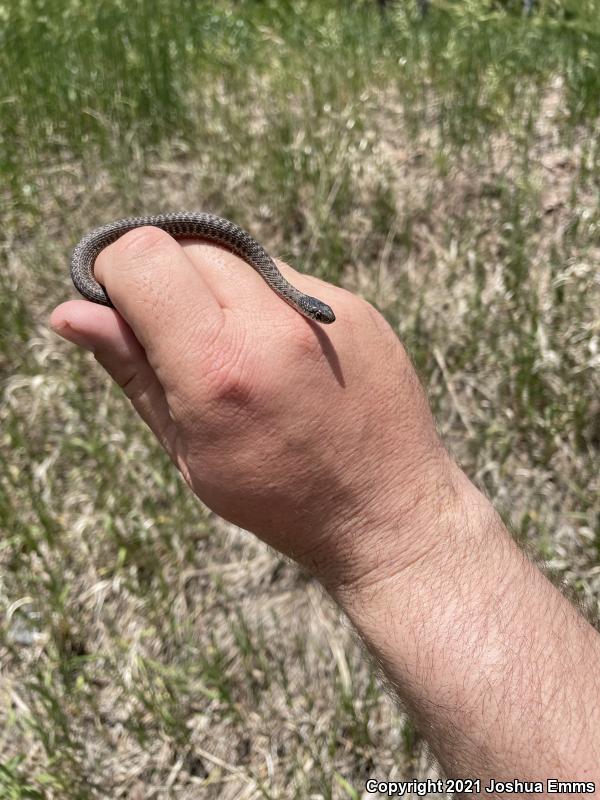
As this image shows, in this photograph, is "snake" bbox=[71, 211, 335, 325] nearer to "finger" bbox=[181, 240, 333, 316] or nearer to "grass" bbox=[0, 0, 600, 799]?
"finger" bbox=[181, 240, 333, 316]

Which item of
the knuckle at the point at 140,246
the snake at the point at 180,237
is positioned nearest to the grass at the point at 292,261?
the snake at the point at 180,237

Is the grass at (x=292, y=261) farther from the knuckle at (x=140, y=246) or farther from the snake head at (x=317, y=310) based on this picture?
the knuckle at (x=140, y=246)

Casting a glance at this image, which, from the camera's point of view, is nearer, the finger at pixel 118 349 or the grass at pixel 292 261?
the finger at pixel 118 349

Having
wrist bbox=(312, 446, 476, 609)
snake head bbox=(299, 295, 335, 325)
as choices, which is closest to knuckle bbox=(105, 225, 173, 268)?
snake head bbox=(299, 295, 335, 325)

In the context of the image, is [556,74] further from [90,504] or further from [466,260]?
[90,504]

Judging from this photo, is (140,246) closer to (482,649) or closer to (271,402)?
(271,402)

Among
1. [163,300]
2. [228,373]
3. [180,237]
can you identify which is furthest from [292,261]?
[228,373]

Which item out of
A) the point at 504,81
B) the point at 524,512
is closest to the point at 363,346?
the point at 524,512
